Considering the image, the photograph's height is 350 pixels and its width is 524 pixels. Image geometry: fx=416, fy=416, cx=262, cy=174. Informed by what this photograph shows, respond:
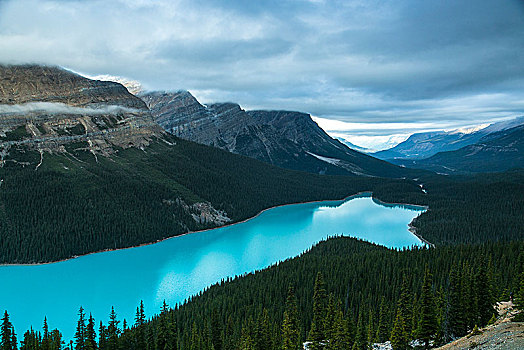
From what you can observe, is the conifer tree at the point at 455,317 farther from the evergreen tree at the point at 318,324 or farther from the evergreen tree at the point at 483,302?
the evergreen tree at the point at 318,324

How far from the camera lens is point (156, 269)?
261 ft

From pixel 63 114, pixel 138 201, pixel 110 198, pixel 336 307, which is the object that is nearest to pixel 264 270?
pixel 336 307

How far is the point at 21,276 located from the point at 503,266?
76222mm

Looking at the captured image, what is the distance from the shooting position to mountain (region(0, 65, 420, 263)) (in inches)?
3575

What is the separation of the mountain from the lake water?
6457 millimetres

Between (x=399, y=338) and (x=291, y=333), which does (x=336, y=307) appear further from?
(x=399, y=338)

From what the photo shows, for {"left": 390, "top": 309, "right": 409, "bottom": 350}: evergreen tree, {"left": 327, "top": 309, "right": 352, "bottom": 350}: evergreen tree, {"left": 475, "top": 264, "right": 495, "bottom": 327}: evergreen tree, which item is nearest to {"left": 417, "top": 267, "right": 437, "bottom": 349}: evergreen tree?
{"left": 390, "top": 309, "right": 409, "bottom": 350}: evergreen tree

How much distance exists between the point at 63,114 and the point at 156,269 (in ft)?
278

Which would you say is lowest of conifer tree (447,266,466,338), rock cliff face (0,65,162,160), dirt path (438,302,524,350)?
conifer tree (447,266,466,338)

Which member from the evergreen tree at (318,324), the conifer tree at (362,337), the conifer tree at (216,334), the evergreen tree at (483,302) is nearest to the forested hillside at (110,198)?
the conifer tree at (216,334)

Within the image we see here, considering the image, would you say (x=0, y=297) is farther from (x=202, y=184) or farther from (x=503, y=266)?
(x=202, y=184)

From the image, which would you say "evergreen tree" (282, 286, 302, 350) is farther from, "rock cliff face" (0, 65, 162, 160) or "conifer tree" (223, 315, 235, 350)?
"rock cliff face" (0, 65, 162, 160)

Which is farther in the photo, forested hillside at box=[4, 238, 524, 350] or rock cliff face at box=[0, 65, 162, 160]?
rock cliff face at box=[0, 65, 162, 160]

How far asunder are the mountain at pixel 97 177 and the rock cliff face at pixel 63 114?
0.38 m
